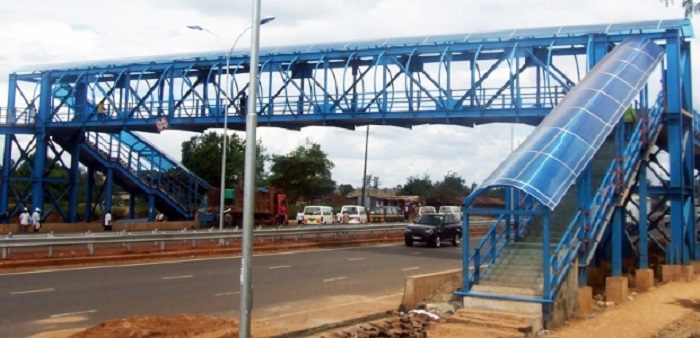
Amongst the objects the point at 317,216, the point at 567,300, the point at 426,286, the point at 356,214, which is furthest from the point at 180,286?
the point at 356,214

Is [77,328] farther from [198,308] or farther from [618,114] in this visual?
[618,114]

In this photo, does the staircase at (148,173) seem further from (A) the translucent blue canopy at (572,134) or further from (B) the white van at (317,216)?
(A) the translucent blue canopy at (572,134)

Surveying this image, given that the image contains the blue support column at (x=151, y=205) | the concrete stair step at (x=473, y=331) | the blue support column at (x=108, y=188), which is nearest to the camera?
the concrete stair step at (x=473, y=331)

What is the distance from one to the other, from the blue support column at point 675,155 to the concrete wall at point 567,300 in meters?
9.62

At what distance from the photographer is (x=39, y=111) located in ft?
146

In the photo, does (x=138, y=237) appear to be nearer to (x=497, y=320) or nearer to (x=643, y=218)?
(x=643, y=218)

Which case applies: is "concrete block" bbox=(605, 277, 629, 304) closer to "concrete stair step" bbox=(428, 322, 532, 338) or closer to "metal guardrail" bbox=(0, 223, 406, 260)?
"concrete stair step" bbox=(428, 322, 532, 338)

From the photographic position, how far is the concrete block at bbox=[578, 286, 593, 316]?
1502 centimetres

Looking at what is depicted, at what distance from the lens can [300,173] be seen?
9081cm

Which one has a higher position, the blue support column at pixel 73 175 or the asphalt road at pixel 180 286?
the blue support column at pixel 73 175

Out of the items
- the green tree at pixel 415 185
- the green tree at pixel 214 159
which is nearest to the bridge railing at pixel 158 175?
the green tree at pixel 214 159

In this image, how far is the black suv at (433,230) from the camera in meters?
37.4

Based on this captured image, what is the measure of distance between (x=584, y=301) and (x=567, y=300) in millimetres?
1166

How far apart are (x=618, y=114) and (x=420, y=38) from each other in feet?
59.0
